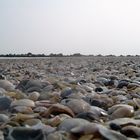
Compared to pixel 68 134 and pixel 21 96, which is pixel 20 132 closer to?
pixel 68 134

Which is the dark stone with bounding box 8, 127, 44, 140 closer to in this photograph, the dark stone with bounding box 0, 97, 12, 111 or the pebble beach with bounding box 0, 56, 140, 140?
the pebble beach with bounding box 0, 56, 140, 140

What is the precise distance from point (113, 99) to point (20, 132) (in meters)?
1.63

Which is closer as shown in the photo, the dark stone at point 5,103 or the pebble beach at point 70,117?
the pebble beach at point 70,117

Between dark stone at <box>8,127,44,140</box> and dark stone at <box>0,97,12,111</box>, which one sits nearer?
dark stone at <box>8,127,44,140</box>

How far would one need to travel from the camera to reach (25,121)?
2791 mm

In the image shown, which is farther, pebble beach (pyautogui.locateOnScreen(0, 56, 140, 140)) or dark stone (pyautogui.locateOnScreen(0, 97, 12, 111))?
dark stone (pyautogui.locateOnScreen(0, 97, 12, 111))

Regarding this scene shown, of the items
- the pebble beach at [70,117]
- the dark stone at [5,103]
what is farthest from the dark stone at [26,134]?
the dark stone at [5,103]

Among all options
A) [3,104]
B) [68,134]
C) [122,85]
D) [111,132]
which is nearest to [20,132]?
[68,134]

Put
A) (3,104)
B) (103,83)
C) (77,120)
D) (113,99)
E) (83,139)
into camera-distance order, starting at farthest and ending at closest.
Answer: (103,83) → (113,99) → (3,104) → (77,120) → (83,139)

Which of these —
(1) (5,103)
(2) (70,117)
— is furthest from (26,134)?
(1) (5,103)

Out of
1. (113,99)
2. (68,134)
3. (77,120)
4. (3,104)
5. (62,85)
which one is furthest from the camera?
(62,85)

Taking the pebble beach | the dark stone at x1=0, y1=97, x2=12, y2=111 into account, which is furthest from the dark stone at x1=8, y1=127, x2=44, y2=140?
the dark stone at x1=0, y1=97, x2=12, y2=111

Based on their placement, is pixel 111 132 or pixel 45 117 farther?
pixel 45 117

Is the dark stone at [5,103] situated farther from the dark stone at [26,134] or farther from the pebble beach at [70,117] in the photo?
the dark stone at [26,134]
